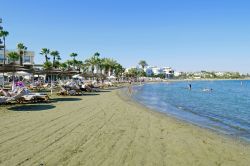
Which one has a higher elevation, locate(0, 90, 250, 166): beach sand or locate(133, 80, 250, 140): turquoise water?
locate(0, 90, 250, 166): beach sand

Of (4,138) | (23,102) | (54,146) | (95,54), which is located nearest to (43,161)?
(54,146)

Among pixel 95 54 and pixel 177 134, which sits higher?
pixel 95 54

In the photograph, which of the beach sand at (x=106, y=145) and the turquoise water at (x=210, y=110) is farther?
the turquoise water at (x=210, y=110)

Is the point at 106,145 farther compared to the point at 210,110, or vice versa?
the point at 210,110

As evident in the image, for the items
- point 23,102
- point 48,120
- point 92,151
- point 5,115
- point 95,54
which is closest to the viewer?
point 92,151

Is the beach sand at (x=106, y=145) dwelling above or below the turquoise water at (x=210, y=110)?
above

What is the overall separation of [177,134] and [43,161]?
6217 mm

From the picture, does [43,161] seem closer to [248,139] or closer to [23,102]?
[248,139]

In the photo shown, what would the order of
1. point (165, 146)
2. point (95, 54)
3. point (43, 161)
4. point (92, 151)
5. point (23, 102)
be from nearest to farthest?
point (43, 161)
point (92, 151)
point (165, 146)
point (23, 102)
point (95, 54)

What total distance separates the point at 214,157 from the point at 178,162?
4.62 feet

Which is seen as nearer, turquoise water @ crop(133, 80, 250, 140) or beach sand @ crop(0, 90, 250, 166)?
beach sand @ crop(0, 90, 250, 166)

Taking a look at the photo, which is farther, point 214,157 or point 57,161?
point 214,157

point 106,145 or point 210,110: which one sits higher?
point 106,145

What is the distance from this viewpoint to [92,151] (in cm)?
805
